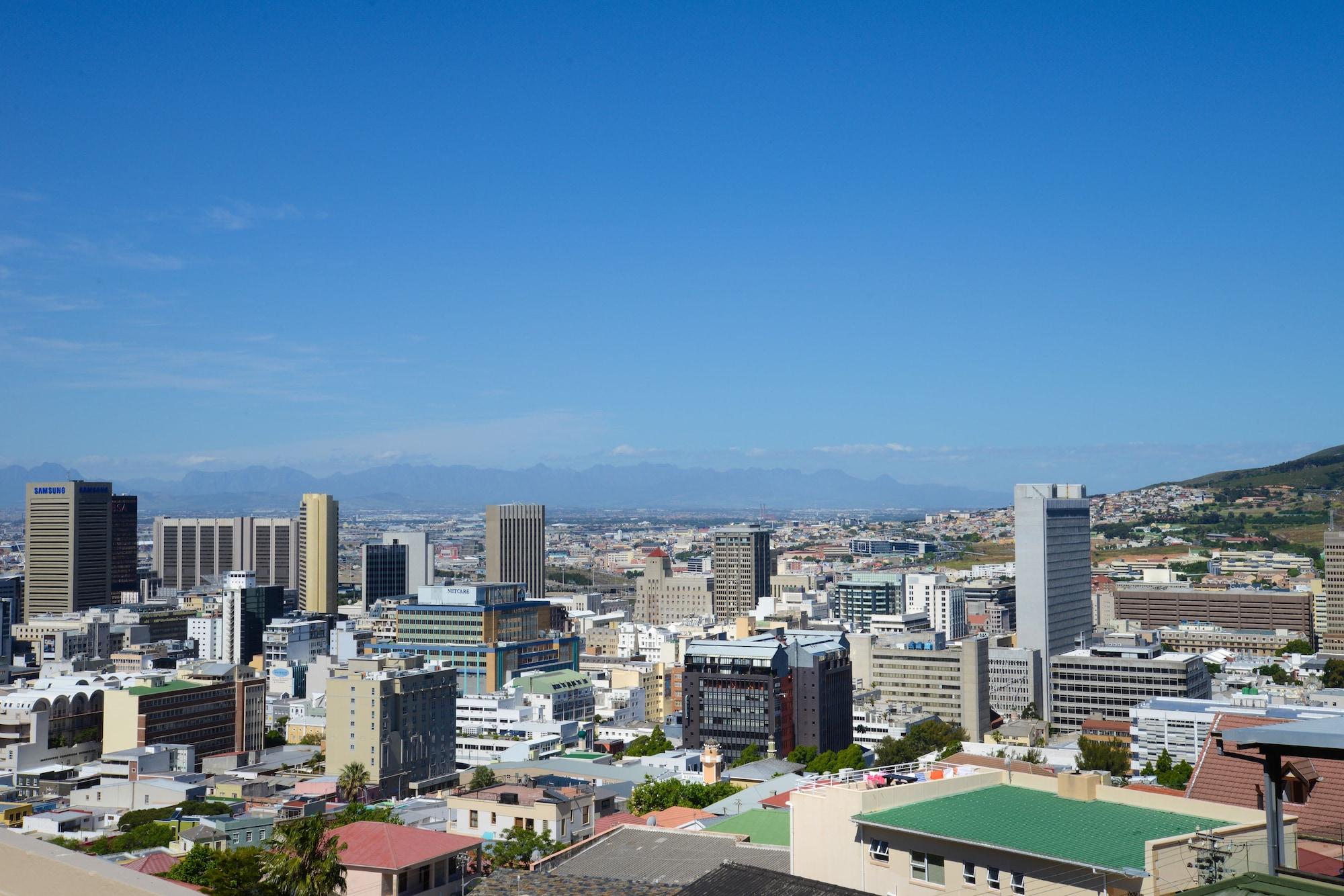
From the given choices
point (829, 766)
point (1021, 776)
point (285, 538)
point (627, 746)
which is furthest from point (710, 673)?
point (285, 538)

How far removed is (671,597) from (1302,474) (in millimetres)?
64617

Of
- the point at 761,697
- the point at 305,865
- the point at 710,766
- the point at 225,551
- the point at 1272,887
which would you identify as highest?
the point at 1272,887

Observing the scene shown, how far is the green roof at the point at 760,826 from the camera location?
1608cm

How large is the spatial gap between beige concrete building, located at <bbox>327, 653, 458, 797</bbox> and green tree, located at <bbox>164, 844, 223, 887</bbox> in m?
15.0

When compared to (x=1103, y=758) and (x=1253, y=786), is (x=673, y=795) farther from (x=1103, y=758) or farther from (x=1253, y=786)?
(x=1253, y=786)

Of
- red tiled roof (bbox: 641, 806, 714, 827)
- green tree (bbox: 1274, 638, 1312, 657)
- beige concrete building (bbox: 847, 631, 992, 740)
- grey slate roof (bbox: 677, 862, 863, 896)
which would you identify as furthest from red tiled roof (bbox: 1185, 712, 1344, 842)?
green tree (bbox: 1274, 638, 1312, 657)

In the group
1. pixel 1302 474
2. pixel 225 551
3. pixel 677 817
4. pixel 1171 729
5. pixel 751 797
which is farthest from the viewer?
pixel 1302 474

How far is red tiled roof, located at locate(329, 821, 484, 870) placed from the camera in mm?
15406

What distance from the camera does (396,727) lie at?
124ft

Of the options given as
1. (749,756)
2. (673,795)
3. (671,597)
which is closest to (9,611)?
(671,597)

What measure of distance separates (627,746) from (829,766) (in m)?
8.92

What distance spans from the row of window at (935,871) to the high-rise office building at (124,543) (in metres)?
81.3

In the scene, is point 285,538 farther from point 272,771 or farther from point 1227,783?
point 1227,783

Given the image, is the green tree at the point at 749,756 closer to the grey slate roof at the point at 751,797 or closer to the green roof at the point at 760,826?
the grey slate roof at the point at 751,797
